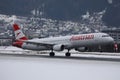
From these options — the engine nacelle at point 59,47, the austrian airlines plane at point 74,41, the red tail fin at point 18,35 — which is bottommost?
the engine nacelle at point 59,47

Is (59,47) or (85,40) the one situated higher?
(85,40)

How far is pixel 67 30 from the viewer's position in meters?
34.4

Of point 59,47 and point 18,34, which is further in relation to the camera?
point 18,34

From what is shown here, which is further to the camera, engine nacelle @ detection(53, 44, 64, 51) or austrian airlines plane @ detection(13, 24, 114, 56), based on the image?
engine nacelle @ detection(53, 44, 64, 51)

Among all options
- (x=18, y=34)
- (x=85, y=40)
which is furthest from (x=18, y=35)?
(x=85, y=40)

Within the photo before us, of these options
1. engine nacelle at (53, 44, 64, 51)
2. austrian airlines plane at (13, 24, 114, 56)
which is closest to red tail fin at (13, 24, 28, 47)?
austrian airlines plane at (13, 24, 114, 56)

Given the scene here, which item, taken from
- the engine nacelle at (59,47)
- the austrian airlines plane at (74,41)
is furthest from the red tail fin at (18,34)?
the engine nacelle at (59,47)

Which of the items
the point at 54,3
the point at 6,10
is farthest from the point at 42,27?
the point at 6,10

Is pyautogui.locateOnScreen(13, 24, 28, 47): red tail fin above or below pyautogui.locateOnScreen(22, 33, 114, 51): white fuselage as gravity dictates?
above

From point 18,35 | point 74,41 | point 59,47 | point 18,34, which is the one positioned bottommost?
point 59,47

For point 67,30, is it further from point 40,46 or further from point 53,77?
point 53,77

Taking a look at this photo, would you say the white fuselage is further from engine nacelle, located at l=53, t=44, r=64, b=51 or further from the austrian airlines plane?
engine nacelle, located at l=53, t=44, r=64, b=51

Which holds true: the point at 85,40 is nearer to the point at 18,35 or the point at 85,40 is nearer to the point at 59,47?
the point at 59,47

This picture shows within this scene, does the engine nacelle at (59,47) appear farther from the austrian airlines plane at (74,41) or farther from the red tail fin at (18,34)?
the red tail fin at (18,34)
